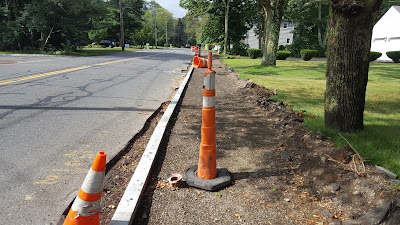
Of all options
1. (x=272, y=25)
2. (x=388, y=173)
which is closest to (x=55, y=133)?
(x=388, y=173)

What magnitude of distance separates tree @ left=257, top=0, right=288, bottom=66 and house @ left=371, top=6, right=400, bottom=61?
20924mm

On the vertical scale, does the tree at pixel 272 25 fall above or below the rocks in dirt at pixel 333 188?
above

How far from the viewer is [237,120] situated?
6227 millimetres

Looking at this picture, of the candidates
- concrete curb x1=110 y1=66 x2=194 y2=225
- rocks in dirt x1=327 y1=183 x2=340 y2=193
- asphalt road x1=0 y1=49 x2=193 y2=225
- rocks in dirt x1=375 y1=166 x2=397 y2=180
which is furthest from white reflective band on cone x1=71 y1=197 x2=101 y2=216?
rocks in dirt x1=375 y1=166 x2=397 y2=180

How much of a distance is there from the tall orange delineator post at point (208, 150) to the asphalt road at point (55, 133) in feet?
4.56

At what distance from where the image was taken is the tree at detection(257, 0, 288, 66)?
17.7 meters

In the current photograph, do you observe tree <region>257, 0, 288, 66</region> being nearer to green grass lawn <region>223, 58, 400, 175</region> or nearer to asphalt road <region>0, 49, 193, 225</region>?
green grass lawn <region>223, 58, 400, 175</region>

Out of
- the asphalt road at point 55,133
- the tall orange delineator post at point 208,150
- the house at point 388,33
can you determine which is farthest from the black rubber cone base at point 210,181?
the house at point 388,33

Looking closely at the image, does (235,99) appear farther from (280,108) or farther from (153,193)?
(153,193)

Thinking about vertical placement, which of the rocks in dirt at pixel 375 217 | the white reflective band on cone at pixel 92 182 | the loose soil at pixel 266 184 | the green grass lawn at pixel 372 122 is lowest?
the loose soil at pixel 266 184

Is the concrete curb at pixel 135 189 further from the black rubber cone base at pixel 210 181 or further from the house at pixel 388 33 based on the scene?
the house at pixel 388 33

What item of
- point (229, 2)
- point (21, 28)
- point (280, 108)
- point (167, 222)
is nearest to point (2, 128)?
point (167, 222)

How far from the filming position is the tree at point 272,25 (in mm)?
17672

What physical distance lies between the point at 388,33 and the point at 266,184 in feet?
124
